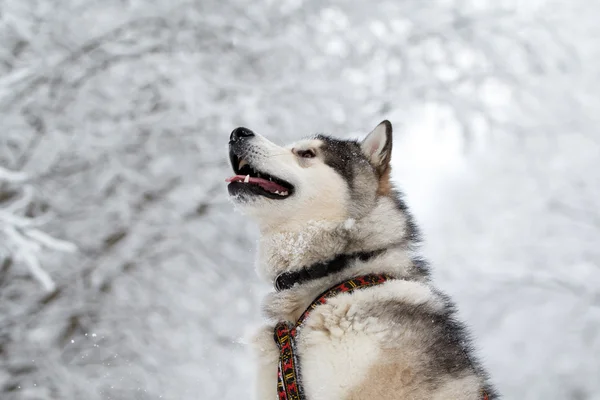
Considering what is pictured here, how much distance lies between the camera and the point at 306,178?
7.73 feet

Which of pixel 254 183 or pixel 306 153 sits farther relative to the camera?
pixel 306 153

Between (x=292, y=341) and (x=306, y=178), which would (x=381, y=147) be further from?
(x=292, y=341)

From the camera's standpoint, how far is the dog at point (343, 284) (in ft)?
5.83

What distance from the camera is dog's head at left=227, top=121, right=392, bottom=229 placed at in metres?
2.28

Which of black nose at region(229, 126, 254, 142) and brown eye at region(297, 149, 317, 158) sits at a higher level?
black nose at region(229, 126, 254, 142)

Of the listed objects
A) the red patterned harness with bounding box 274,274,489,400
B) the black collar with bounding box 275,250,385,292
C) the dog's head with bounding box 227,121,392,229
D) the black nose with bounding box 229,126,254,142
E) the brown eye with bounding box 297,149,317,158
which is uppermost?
the black nose with bounding box 229,126,254,142

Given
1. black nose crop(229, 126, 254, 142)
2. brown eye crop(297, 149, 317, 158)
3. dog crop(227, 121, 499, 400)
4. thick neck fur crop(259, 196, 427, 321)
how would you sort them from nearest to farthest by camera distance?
dog crop(227, 121, 499, 400)
thick neck fur crop(259, 196, 427, 321)
black nose crop(229, 126, 254, 142)
brown eye crop(297, 149, 317, 158)

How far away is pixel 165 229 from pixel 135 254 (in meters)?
0.43

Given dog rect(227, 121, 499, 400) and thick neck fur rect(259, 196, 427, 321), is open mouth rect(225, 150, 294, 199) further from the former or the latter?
thick neck fur rect(259, 196, 427, 321)

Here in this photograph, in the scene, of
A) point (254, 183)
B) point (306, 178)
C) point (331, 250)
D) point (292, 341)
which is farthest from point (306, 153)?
point (292, 341)

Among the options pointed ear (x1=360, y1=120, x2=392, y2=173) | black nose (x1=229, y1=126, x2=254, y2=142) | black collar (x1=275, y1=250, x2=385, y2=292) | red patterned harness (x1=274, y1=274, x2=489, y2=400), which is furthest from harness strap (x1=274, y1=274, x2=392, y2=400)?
black nose (x1=229, y1=126, x2=254, y2=142)

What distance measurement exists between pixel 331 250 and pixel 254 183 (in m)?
0.50

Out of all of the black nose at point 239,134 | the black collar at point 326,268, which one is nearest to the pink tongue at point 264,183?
the black nose at point 239,134

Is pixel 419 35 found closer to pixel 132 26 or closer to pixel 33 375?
pixel 132 26
